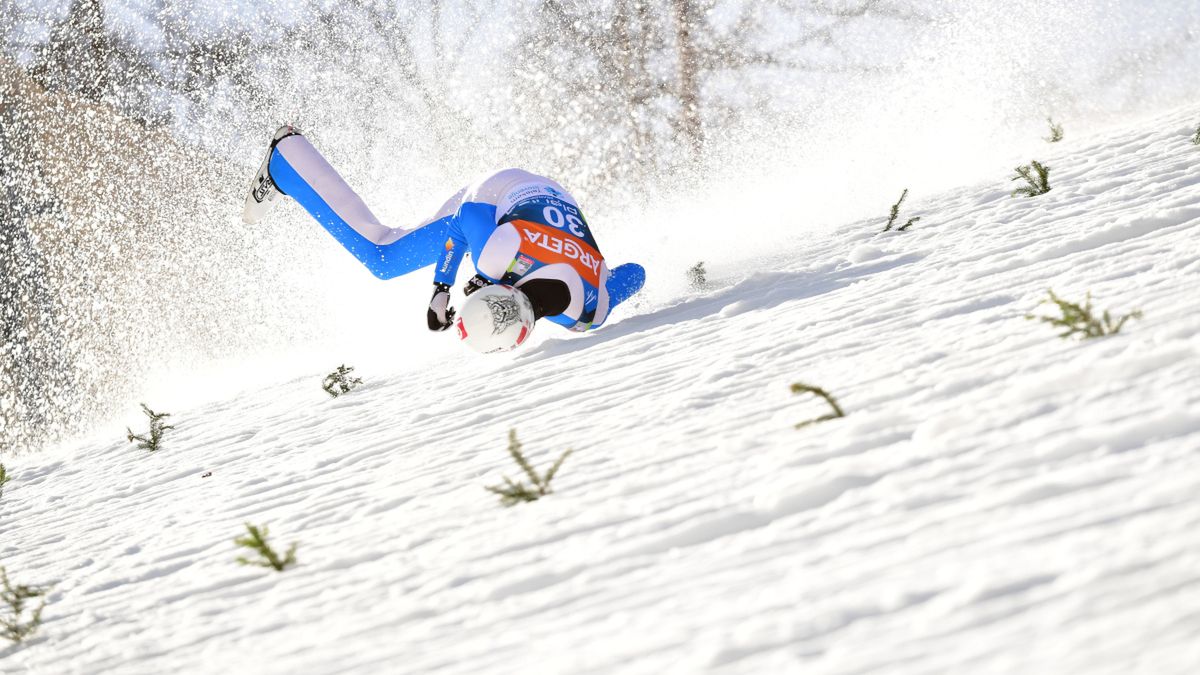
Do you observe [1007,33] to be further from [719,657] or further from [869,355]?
[719,657]

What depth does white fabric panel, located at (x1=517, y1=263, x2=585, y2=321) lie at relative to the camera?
13.0ft

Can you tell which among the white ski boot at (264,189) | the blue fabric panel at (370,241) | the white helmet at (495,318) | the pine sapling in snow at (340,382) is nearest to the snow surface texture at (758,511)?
the white helmet at (495,318)

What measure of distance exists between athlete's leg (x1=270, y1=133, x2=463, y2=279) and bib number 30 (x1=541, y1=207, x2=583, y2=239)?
593mm

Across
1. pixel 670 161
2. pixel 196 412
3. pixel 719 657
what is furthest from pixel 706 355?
pixel 670 161

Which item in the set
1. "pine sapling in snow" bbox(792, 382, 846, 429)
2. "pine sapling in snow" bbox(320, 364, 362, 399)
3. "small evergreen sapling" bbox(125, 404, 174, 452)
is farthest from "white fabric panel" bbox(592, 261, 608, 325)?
"small evergreen sapling" bbox(125, 404, 174, 452)

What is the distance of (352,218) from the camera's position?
194 inches

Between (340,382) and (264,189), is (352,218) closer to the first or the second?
(264,189)

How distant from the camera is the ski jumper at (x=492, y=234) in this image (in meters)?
4.04

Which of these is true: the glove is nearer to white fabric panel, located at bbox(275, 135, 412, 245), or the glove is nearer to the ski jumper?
the ski jumper

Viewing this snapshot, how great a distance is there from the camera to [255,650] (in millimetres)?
1728

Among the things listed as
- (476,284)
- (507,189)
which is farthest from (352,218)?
(476,284)

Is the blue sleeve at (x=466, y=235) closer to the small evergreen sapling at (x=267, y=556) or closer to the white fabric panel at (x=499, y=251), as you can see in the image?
the white fabric panel at (x=499, y=251)

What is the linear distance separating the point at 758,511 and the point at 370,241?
3.68 m

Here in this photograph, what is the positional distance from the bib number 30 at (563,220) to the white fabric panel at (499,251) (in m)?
0.26
